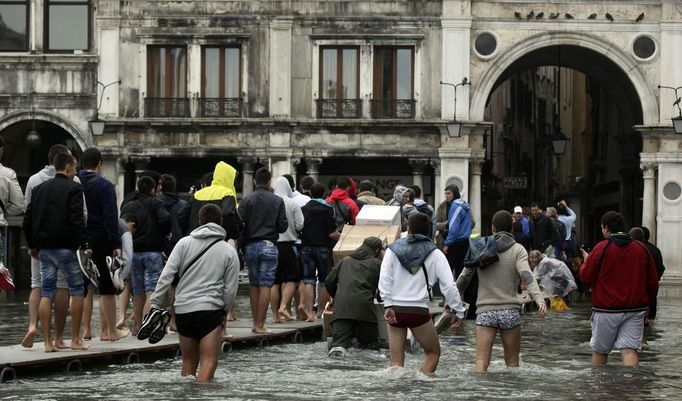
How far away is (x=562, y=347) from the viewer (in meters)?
19.4

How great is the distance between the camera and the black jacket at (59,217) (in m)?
15.4

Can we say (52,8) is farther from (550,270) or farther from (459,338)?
(459,338)

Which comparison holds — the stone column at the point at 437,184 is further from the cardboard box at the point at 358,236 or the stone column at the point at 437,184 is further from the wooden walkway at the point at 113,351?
the cardboard box at the point at 358,236

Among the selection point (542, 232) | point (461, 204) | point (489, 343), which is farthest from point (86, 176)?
point (542, 232)

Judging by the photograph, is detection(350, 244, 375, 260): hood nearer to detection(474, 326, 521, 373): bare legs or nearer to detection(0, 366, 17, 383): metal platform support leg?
detection(474, 326, 521, 373): bare legs

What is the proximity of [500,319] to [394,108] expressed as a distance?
85.5 ft

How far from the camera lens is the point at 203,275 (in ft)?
43.5

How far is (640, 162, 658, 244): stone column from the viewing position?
40000 millimetres

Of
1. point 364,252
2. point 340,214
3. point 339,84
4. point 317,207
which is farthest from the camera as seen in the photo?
point 339,84

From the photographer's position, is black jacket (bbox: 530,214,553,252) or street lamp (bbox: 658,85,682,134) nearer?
black jacket (bbox: 530,214,553,252)

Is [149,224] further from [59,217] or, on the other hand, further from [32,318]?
[59,217]

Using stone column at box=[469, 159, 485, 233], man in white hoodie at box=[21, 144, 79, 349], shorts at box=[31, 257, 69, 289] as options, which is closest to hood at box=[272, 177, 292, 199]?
man in white hoodie at box=[21, 144, 79, 349]

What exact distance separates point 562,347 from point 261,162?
21.7 m

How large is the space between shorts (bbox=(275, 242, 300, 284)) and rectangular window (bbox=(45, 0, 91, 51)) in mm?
20937
